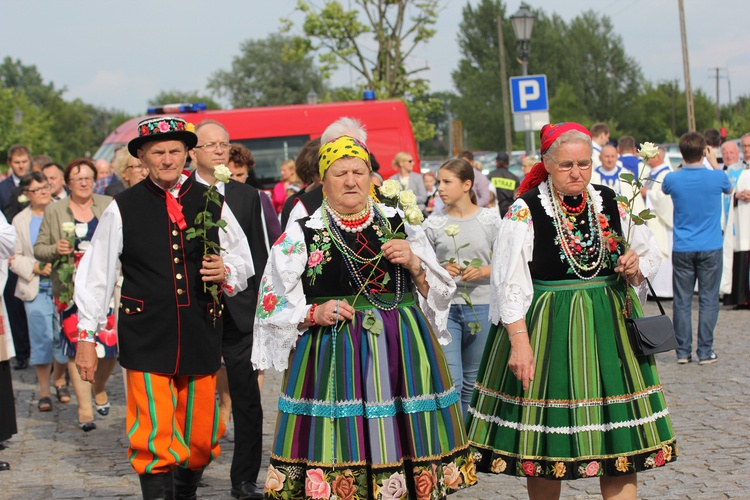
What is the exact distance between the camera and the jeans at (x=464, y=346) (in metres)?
6.63

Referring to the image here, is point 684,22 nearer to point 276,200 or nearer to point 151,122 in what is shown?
point 276,200

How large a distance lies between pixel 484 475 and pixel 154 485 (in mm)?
2299

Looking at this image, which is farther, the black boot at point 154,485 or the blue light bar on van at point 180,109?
the blue light bar on van at point 180,109

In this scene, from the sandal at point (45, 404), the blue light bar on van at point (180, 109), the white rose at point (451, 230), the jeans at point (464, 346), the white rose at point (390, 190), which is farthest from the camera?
the blue light bar on van at point (180, 109)

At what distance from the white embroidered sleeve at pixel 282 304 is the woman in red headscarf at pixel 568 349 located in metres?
0.91

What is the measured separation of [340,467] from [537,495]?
1129 mm

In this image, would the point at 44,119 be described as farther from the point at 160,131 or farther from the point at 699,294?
the point at 160,131

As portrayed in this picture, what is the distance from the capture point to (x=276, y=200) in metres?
14.6

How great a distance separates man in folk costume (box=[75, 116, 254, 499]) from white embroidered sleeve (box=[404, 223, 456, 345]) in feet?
3.50

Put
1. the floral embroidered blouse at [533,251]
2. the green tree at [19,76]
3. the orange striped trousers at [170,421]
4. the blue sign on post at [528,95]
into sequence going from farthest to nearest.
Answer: the green tree at [19,76]
the blue sign on post at [528,95]
the orange striped trousers at [170,421]
the floral embroidered blouse at [533,251]

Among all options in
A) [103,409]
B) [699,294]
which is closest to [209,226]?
[103,409]

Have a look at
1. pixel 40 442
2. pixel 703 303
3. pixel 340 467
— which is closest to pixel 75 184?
pixel 40 442

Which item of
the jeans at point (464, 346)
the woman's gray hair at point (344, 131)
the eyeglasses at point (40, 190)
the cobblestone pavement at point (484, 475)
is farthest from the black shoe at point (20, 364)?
the woman's gray hair at point (344, 131)

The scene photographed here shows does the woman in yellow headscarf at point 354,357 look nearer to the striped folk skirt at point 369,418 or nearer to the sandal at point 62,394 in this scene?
the striped folk skirt at point 369,418
